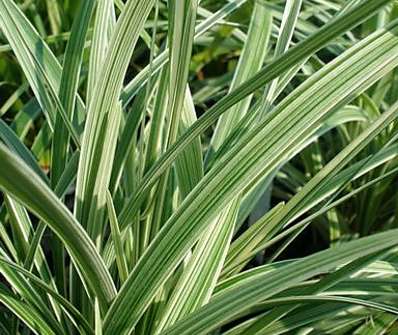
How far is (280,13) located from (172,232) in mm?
734

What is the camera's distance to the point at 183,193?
3.10 feet

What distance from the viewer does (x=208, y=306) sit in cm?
76

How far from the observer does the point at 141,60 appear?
1694 millimetres

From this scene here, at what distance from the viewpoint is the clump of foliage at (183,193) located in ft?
2.39

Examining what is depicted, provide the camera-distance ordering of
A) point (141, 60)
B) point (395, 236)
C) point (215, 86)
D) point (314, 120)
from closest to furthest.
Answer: point (395, 236) → point (314, 120) → point (215, 86) → point (141, 60)

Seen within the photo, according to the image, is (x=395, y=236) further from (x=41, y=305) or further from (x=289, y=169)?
(x=289, y=169)

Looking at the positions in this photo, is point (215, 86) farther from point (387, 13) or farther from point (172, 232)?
point (172, 232)

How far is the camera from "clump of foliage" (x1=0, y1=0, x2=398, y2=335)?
730mm

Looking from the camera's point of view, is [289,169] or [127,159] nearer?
[127,159]

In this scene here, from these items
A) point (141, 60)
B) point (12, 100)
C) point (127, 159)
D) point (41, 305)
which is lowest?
point (41, 305)

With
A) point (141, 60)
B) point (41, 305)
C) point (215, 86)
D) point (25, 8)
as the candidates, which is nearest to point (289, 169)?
point (215, 86)

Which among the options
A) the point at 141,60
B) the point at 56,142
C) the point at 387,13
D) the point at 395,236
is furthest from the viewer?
the point at 141,60

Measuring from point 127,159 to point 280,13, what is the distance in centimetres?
50

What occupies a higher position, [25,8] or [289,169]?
[25,8]
